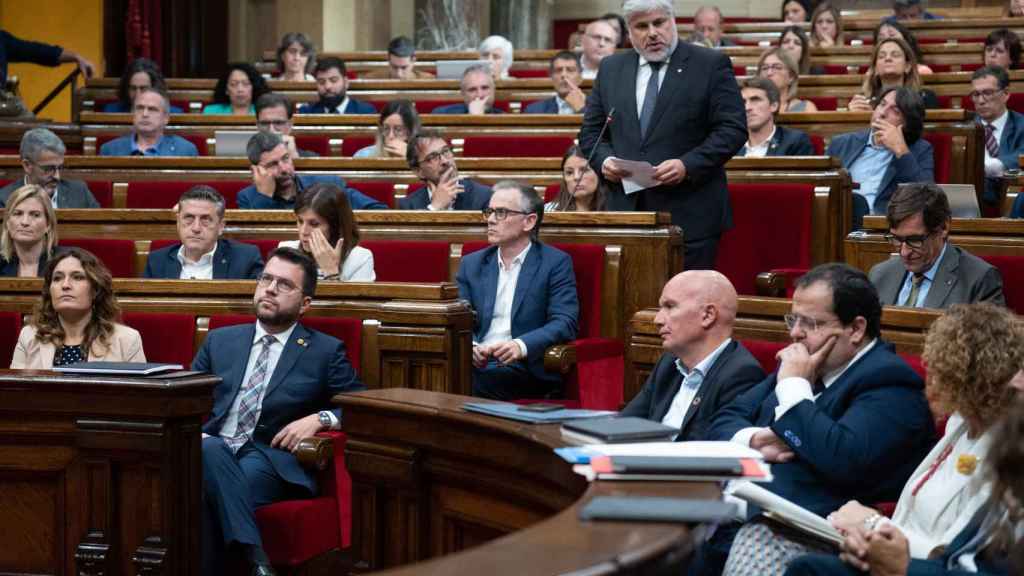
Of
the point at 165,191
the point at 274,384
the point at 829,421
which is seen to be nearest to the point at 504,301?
the point at 274,384

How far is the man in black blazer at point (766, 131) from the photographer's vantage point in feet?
18.4

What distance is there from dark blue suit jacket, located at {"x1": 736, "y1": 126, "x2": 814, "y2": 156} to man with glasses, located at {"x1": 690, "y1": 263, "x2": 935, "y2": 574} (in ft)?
9.17

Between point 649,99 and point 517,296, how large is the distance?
2.44ft

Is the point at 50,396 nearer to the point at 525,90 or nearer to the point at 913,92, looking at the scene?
the point at 913,92

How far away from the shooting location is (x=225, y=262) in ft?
15.2

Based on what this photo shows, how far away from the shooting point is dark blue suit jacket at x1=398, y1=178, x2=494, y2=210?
5262 millimetres

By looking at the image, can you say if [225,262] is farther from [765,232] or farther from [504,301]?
[765,232]

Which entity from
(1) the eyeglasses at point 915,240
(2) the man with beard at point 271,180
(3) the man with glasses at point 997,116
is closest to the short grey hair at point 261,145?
(2) the man with beard at point 271,180

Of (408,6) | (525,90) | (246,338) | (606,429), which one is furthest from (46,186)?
(408,6)

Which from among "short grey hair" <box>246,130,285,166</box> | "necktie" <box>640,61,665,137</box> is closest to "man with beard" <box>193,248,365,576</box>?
"necktie" <box>640,61,665,137</box>

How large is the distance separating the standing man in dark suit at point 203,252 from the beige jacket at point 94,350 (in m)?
0.67

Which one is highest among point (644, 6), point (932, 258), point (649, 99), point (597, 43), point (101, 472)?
point (597, 43)

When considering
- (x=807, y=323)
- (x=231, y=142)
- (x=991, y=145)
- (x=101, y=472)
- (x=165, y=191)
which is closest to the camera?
(x=807, y=323)

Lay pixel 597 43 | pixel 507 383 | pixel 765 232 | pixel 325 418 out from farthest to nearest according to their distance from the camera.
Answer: pixel 597 43
pixel 765 232
pixel 507 383
pixel 325 418
